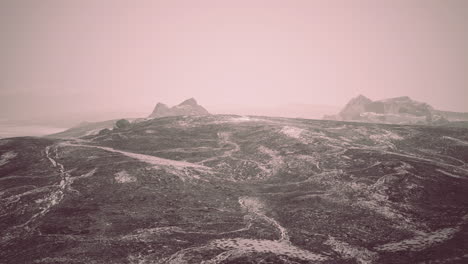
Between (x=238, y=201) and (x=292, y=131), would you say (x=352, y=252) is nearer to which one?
(x=238, y=201)

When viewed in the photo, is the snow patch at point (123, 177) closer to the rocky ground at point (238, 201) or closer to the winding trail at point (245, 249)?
the rocky ground at point (238, 201)

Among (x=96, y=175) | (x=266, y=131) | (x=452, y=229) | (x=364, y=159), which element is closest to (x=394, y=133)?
(x=364, y=159)

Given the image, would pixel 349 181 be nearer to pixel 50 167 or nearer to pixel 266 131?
pixel 266 131

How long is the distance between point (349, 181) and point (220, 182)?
14.8 meters

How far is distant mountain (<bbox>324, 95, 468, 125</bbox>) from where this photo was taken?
10600 cm

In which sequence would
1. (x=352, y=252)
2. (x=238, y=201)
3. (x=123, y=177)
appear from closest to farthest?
(x=352, y=252) → (x=238, y=201) → (x=123, y=177)

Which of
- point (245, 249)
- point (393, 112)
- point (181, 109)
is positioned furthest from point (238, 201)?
point (393, 112)

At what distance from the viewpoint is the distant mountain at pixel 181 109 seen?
4201 inches

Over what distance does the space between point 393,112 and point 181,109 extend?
88.6m

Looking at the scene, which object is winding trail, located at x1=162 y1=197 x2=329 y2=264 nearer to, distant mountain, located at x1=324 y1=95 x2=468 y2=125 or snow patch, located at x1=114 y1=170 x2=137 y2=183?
snow patch, located at x1=114 y1=170 x2=137 y2=183

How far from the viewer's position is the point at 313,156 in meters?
38.2

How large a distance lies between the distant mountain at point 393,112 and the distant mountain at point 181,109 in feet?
216

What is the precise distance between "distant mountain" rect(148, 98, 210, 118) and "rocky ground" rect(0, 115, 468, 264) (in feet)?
199

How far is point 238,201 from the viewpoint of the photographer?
28.6 metres
